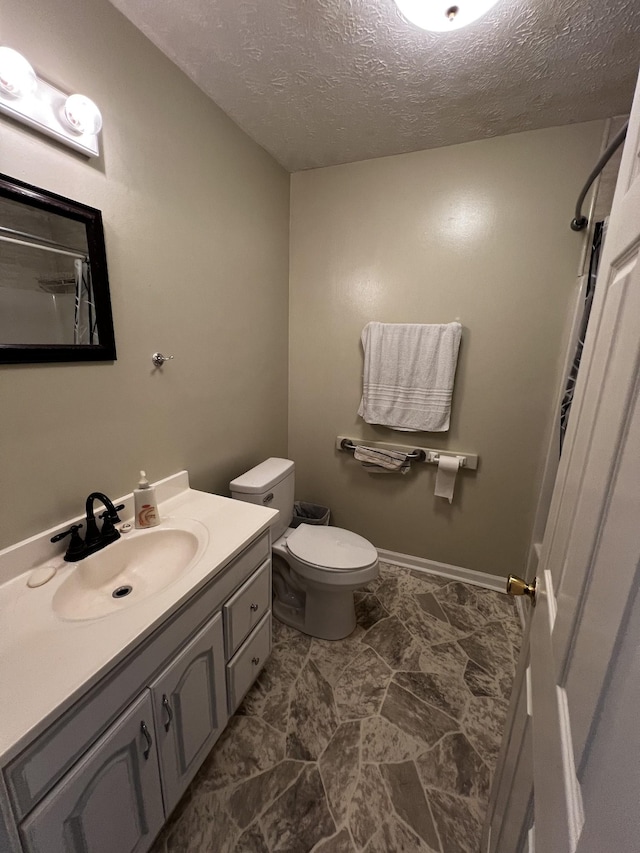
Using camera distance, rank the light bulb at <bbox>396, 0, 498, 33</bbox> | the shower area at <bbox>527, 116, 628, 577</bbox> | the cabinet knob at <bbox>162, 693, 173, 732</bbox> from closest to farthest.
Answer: the cabinet knob at <bbox>162, 693, 173, 732</bbox>
the light bulb at <bbox>396, 0, 498, 33</bbox>
the shower area at <bbox>527, 116, 628, 577</bbox>

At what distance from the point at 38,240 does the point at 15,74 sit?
1.20 ft

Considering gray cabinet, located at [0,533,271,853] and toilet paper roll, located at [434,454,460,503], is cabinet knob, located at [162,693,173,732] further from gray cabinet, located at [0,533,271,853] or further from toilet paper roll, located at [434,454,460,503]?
toilet paper roll, located at [434,454,460,503]

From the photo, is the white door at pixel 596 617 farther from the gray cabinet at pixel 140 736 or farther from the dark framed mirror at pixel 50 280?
the dark framed mirror at pixel 50 280

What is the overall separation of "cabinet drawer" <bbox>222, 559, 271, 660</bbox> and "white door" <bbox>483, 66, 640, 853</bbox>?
2.74 feet

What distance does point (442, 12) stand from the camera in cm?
103

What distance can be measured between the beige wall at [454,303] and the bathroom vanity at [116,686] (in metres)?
1.19

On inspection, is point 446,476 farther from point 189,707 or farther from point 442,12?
point 442,12

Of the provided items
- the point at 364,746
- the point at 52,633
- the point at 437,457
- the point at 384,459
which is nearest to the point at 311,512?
the point at 384,459

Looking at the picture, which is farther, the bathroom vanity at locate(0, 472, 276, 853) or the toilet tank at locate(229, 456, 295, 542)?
the toilet tank at locate(229, 456, 295, 542)

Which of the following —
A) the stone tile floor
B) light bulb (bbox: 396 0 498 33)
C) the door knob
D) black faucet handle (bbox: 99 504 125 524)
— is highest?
light bulb (bbox: 396 0 498 33)

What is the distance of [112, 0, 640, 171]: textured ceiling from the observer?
106 cm

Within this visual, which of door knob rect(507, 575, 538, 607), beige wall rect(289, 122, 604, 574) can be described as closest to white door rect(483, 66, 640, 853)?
door knob rect(507, 575, 538, 607)

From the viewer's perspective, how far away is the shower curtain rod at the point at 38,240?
0.88 metres

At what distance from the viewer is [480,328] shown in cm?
184
